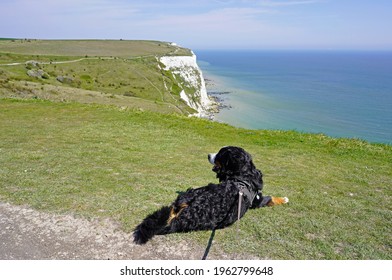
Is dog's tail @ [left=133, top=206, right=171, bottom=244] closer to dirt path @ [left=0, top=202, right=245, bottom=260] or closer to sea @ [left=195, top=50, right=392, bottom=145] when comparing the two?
dirt path @ [left=0, top=202, right=245, bottom=260]

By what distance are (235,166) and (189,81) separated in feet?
351

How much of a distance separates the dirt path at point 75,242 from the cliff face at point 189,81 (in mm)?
82046

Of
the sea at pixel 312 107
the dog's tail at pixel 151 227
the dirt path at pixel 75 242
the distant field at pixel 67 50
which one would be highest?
the distant field at pixel 67 50

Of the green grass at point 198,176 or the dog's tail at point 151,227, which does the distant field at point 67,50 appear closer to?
the green grass at point 198,176

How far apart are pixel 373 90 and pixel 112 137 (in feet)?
492

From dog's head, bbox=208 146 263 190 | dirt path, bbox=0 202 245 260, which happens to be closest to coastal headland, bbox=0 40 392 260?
dirt path, bbox=0 202 245 260

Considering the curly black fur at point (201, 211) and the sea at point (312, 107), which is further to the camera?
the sea at point (312, 107)

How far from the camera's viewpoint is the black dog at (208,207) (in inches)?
229

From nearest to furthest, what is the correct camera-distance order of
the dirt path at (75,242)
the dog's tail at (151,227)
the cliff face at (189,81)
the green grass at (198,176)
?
1. the dirt path at (75,242)
2. the dog's tail at (151,227)
3. the green grass at (198,176)
4. the cliff face at (189,81)

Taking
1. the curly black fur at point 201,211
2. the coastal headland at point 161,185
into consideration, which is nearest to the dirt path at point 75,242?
the coastal headland at point 161,185

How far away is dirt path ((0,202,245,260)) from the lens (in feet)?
17.4
